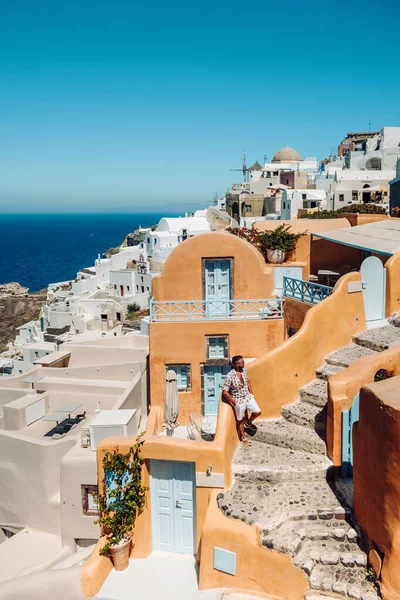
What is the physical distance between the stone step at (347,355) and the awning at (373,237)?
2898 mm

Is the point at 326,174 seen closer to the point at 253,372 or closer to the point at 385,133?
the point at 385,133

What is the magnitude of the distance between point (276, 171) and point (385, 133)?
1842 centimetres

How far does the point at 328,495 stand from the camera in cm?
752

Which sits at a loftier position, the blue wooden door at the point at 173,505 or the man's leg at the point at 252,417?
the man's leg at the point at 252,417

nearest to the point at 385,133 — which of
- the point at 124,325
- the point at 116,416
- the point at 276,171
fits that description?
the point at 276,171

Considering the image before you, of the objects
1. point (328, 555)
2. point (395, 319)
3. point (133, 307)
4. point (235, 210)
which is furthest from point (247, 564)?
point (235, 210)

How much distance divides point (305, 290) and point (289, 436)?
5.84 m

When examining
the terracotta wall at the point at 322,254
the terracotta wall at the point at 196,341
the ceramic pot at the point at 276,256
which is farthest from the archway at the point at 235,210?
the terracotta wall at the point at 196,341

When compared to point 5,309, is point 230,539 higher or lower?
Result: higher

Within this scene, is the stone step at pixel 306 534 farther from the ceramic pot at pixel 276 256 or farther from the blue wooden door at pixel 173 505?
the ceramic pot at pixel 276 256

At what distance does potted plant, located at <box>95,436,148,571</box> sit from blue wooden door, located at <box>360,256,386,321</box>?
6.73 m

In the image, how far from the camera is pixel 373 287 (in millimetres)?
11688

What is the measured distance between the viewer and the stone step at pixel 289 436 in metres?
8.56

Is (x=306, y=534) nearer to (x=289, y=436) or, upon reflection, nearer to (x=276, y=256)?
(x=289, y=436)
